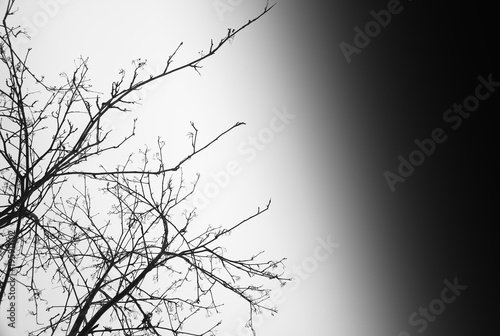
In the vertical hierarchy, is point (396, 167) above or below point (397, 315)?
above

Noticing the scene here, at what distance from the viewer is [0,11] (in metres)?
3.36

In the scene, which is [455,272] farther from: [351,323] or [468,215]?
[351,323]

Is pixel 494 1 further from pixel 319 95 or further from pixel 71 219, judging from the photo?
pixel 71 219

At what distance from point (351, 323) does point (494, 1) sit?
3824 mm

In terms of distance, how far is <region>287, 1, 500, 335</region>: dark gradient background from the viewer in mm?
4984

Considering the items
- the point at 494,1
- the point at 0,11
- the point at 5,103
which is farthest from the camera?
the point at 494,1

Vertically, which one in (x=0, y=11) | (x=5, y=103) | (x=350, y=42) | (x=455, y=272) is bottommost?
(x=455, y=272)

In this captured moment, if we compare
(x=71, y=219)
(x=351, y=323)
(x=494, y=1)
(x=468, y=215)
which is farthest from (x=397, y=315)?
(x=71, y=219)

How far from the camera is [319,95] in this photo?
5.12 m

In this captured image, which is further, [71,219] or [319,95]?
[319,95]

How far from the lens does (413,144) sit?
5348 millimetres

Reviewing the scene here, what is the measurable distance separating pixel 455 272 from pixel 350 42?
10.4ft

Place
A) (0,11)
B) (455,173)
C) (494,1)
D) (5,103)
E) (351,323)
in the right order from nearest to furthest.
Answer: (5,103) → (0,11) → (494,1) → (351,323) → (455,173)

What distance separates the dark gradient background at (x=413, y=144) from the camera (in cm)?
498
